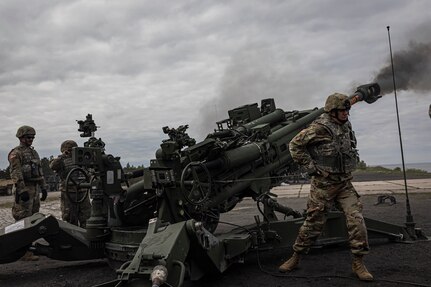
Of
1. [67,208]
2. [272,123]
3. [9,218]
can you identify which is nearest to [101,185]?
[67,208]

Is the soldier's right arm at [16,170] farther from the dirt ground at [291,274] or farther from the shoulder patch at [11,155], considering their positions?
the dirt ground at [291,274]

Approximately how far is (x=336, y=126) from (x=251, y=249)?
187cm

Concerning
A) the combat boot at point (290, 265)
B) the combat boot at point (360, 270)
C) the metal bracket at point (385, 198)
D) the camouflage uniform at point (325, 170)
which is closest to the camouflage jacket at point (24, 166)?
the combat boot at point (290, 265)

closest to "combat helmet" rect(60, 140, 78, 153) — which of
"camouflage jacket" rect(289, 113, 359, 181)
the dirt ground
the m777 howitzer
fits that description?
the dirt ground

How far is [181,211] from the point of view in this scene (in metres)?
5.42

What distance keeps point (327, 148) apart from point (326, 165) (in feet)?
0.66

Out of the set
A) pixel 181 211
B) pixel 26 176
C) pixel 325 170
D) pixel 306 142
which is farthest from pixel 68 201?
pixel 325 170

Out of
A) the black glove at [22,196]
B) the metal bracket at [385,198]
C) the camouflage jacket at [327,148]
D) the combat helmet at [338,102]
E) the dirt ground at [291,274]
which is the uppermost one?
the combat helmet at [338,102]

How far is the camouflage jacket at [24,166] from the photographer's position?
723cm

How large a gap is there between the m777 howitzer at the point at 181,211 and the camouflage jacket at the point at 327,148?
105 centimetres

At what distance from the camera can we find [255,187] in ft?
22.8

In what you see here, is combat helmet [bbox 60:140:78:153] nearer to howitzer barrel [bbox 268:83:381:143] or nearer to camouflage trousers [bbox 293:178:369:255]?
howitzer barrel [bbox 268:83:381:143]

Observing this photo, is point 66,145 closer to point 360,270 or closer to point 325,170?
point 325,170

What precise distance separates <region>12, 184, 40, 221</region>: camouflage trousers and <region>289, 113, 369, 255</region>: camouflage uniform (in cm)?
437
